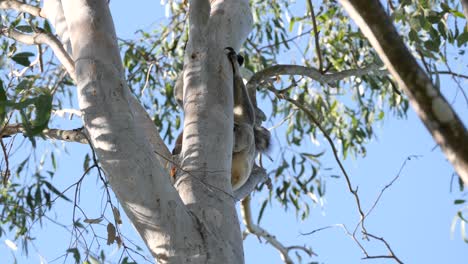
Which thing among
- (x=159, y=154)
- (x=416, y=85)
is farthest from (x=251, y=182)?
(x=416, y=85)

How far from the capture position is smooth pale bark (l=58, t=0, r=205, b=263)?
2049mm

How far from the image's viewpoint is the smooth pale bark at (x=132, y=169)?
205 centimetres

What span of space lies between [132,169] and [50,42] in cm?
145

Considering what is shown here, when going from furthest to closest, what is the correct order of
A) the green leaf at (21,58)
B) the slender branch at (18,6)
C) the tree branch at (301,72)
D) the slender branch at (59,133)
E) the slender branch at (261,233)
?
the slender branch at (261,233)
the slender branch at (18,6)
the tree branch at (301,72)
the slender branch at (59,133)
the green leaf at (21,58)

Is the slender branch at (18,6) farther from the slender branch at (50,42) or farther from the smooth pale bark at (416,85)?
the smooth pale bark at (416,85)

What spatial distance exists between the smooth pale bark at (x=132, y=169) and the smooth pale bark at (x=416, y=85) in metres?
1.03

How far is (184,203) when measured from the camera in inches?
90.0

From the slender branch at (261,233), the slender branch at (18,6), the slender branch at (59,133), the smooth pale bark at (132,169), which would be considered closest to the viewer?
the smooth pale bark at (132,169)

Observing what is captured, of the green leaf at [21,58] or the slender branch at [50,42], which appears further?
the slender branch at [50,42]

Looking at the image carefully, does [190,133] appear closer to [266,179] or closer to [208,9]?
[208,9]

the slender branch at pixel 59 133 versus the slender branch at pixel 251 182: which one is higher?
the slender branch at pixel 59 133

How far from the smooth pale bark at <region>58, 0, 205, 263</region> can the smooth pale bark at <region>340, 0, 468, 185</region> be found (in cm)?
103

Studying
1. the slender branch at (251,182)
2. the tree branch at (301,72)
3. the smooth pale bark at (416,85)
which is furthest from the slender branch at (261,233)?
the smooth pale bark at (416,85)

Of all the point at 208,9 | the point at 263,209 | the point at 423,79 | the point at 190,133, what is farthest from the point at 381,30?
the point at 263,209
